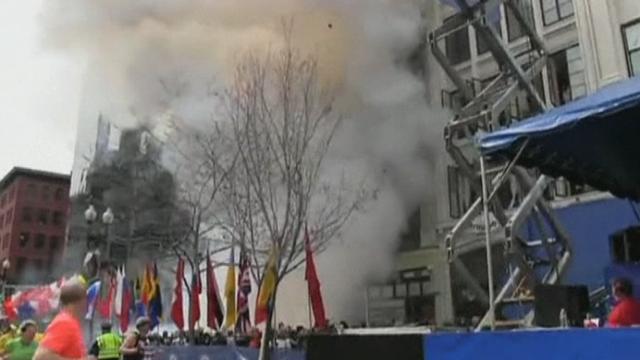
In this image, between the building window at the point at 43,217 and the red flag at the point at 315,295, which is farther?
the building window at the point at 43,217

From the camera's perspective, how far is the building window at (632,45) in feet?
47.1

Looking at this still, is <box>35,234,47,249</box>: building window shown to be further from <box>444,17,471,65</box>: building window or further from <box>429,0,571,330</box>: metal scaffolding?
<box>429,0,571,330</box>: metal scaffolding

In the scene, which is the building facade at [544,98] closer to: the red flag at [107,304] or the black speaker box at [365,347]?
the black speaker box at [365,347]

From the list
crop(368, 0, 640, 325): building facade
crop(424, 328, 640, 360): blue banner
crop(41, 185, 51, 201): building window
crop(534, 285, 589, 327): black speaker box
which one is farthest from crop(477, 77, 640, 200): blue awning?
crop(41, 185, 51, 201): building window

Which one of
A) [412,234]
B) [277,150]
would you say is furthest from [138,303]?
[412,234]

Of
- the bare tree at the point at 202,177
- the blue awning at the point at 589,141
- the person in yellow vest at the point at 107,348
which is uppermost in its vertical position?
the bare tree at the point at 202,177

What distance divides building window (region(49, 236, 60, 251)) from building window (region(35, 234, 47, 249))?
679 millimetres

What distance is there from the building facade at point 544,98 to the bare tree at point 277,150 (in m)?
3.80

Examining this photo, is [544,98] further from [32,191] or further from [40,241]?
[32,191]

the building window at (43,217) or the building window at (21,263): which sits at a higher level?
the building window at (43,217)

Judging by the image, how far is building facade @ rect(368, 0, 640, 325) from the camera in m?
14.0

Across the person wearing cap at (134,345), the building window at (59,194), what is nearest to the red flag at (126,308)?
the person wearing cap at (134,345)

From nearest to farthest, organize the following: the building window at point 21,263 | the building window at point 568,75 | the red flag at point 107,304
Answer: the building window at point 568,75 → the red flag at point 107,304 → the building window at point 21,263

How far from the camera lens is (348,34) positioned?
20.2 meters
